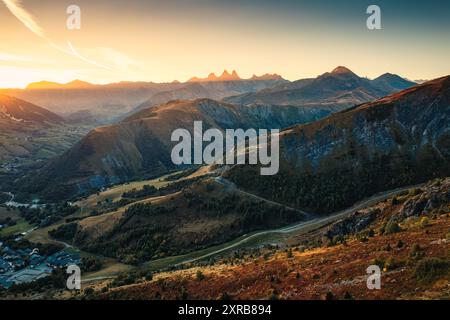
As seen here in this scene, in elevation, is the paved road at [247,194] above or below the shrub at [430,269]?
below

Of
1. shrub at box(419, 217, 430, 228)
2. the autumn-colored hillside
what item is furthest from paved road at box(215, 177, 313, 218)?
shrub at box(419, 217, 430, 228)

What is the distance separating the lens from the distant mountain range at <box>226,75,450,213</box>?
141 metres

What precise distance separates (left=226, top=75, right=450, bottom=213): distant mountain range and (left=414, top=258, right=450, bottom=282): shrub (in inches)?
3932

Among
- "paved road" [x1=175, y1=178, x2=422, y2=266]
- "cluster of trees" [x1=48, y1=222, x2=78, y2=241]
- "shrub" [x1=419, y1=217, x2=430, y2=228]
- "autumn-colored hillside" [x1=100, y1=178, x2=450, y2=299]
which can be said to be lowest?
"cluster of trees" [x1=48, y1=222, x2=78, y2=241]

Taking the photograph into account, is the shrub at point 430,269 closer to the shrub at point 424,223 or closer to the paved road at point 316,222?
the shrub at point 424,223

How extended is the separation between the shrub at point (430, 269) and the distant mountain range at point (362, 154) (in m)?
99.9

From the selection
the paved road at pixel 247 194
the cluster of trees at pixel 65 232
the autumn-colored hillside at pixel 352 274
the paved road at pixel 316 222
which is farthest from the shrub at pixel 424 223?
the cluster of trees at pixel 65 232

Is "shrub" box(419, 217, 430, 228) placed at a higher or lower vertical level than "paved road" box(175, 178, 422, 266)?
higher

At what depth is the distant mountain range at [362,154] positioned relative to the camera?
141 m

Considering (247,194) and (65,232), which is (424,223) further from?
(65,232)

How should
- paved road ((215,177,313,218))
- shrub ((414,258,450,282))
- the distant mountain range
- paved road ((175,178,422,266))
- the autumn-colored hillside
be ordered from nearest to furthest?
shrub ((414,258,450,282)) < the autumn-colored hillside < paved road ((175,178,422,266)) < paved road ((215,177,313,218)) < the distant mountain range

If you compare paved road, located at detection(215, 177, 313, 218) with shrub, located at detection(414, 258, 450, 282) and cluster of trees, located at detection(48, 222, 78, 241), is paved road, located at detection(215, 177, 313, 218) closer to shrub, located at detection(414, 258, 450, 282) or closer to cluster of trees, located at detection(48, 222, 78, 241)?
cluster of trees, located at detection(48, 222, 78, 241)

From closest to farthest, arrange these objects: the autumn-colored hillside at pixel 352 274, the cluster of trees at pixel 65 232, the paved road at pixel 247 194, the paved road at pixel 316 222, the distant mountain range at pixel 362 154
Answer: the autumn-colored hillside at pixel 352 274 < the paved road at pixel 316 222 < the paved road at pixel 247 194 < the distant mountain range at pixel 362 154 < the cluster of trees at pixel 65 232
